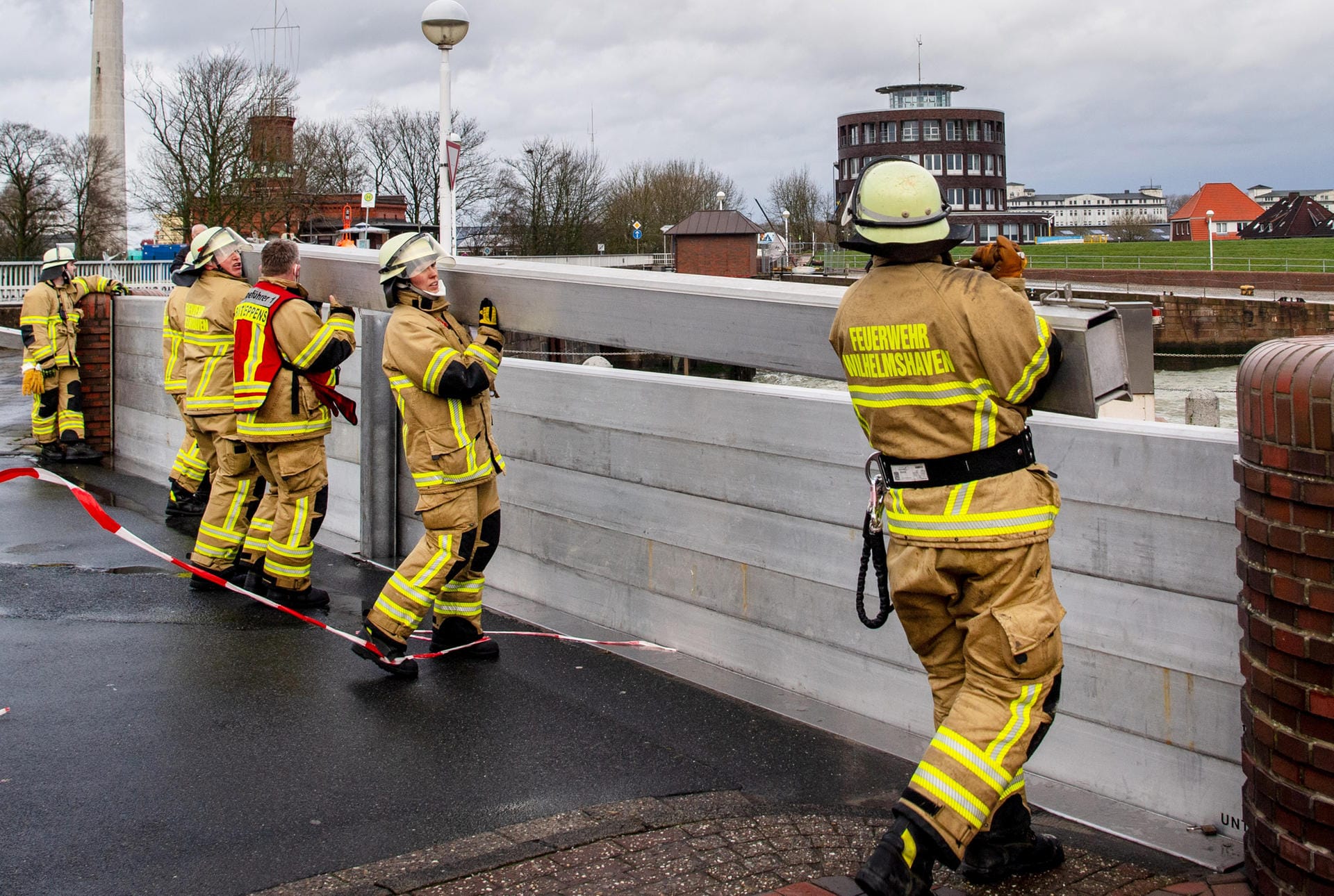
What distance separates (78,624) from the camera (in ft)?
21.3

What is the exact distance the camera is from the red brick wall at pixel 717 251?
52.9 metres

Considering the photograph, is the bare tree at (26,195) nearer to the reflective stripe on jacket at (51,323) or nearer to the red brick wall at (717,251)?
the red brick wall at (717,251)

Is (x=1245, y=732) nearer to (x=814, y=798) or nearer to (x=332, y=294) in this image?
(x=814, y=798)

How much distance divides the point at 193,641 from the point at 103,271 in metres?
34.8

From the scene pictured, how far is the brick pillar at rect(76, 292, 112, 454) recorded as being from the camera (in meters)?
12.2

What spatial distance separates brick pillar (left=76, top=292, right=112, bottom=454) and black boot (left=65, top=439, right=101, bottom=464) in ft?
0.43

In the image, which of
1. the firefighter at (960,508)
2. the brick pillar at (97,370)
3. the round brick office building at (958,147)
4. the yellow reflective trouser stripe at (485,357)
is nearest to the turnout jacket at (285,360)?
the yellow reflective trouser stripe at (485,357)

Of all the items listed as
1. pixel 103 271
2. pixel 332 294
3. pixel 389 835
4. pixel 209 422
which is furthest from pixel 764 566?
pixel 103 271

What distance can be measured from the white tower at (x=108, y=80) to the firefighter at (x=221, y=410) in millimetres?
47000

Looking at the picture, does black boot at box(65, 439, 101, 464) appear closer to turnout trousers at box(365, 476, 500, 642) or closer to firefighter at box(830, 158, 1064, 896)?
turnout trousers at box(365, 476, 500, 642)

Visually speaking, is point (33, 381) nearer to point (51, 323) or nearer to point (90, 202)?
point (51, 323)

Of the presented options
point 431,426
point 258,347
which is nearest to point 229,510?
→ point 258,347

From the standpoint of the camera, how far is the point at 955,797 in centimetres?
326

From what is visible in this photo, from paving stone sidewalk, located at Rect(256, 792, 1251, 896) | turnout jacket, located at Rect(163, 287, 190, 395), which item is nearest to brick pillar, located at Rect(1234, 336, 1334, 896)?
paving stone sidewalk, located at Rect(256, 792, 1251, 896)
